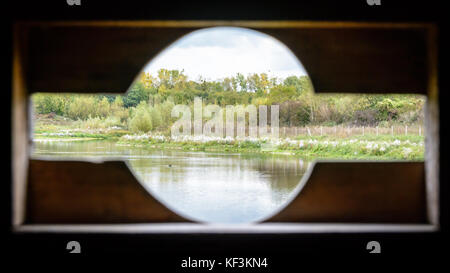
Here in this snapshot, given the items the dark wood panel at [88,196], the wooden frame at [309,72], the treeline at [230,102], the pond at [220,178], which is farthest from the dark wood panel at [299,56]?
the pond at [220,178]

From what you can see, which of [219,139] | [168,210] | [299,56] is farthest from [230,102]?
[168,210]

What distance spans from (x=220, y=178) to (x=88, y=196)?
2182 millimetres

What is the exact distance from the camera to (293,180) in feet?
13.4

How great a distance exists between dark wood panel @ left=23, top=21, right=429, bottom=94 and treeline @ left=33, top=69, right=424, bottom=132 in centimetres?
123

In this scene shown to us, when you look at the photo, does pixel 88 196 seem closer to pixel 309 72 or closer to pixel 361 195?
pixel 309 72

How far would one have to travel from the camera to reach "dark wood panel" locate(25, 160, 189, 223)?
221cm

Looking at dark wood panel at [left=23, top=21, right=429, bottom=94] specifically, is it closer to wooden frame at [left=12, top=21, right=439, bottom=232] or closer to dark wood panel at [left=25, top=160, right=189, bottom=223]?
wooden frame at [left=12, top=21, right=439, bottom=232]

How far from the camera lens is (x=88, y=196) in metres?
2.23

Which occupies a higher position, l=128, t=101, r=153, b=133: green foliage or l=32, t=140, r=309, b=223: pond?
l=128, t=101, r=153, b=133: green foliage

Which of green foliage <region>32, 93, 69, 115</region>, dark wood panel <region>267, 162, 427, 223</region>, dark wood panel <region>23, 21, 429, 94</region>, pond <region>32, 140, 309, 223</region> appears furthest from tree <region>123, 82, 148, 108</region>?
dark wood panel <region>267, 162, 427, 223</region>

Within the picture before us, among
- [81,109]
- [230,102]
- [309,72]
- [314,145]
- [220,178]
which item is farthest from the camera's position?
[220,178]
